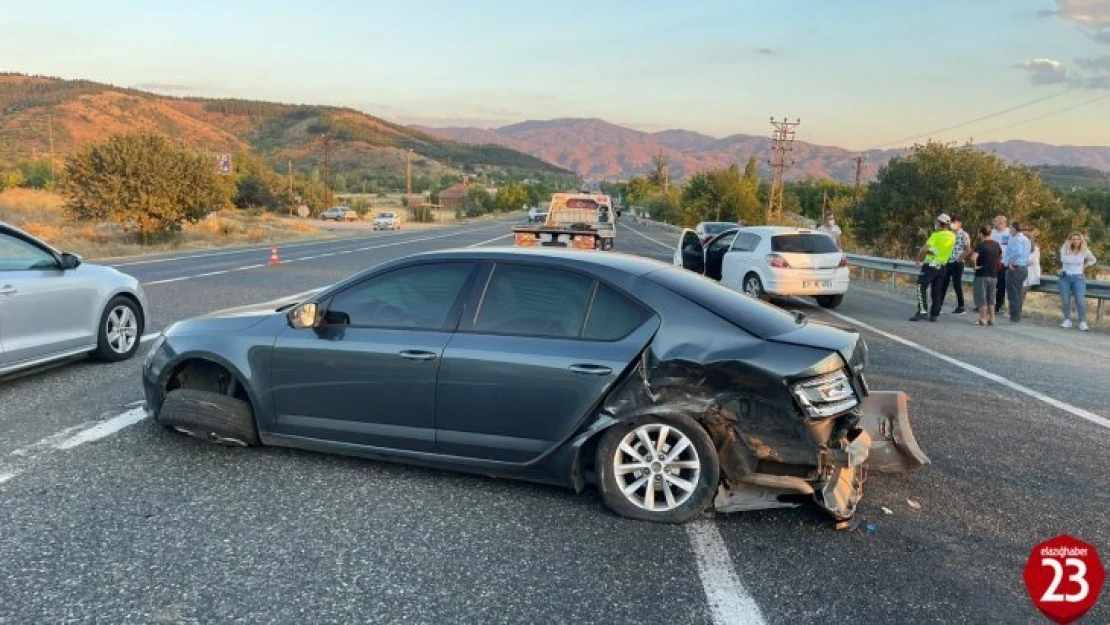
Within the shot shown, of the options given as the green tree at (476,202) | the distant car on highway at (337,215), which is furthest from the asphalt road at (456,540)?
the green tree at (476,202)

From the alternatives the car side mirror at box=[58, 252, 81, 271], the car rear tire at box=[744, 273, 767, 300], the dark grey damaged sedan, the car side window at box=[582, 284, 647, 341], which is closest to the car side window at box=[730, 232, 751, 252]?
the car rear tire at box=[744, 273, 767, 300]

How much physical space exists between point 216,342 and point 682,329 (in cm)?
299

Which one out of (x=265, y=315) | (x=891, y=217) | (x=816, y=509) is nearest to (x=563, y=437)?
(x=816, y=509)

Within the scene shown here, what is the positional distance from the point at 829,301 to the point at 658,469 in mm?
11815

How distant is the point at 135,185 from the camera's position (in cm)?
3450

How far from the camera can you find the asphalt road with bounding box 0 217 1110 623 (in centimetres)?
344

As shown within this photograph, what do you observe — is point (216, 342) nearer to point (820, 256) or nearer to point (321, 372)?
point (321, 372)

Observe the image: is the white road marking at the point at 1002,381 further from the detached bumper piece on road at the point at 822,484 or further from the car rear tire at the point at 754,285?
the detached bumper piece on road at the point at 822,484

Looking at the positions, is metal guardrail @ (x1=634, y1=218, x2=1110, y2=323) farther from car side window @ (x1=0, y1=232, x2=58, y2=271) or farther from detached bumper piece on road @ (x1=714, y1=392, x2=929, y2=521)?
car side window @ (x1=0, y1=232, x2=58, y2=271)

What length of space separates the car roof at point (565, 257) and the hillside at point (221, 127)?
115 metres

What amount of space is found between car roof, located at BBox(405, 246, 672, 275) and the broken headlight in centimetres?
116

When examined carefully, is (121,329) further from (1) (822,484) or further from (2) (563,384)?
(1) (822,484)

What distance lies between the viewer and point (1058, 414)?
710 cm

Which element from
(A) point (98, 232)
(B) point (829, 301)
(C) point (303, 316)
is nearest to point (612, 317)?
(C) point (303, 316)
